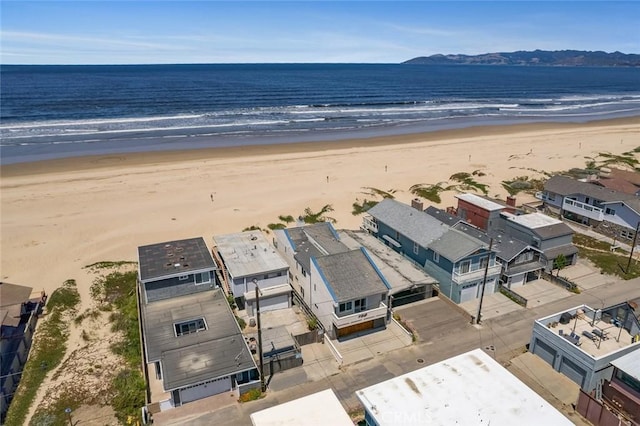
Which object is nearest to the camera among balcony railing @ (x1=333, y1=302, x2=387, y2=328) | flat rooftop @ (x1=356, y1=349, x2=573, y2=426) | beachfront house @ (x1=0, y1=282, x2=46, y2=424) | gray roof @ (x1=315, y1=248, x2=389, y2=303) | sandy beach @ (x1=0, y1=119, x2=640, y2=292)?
flat rooftop @ (x1=356, y1=349, x2=573, y2=426)

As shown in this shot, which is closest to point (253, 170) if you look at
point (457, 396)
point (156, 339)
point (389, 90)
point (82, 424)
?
point (156, 339)

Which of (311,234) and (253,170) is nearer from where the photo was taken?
(311,234)

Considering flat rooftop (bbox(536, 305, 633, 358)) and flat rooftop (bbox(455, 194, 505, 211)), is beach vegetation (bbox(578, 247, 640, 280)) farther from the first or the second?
flat rooftop (bbox(536, 305, 633, 358))

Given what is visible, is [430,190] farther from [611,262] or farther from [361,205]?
[611,262]

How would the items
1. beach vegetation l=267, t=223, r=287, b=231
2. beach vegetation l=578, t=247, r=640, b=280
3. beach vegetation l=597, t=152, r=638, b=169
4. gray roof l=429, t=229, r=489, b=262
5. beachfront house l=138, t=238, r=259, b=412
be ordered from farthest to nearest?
beach vegetation l=597, t=152, r=638, b=169 < beach vegetation l=267, t=223, r=287, b=231 < beach vegetation l=578, t=247, r=640, b=280 < gray roof l=429, t=229, r=489, b=262 < beachfront house l=138, t=238, r=259, b=412

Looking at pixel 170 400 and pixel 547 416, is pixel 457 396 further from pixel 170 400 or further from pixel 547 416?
pixel 170 400

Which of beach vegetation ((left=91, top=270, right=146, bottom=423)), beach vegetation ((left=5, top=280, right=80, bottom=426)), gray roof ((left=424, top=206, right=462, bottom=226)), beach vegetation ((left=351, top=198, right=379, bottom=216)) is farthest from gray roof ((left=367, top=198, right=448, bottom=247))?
beach vegetation ((left=5, top=280, right=80, bottom=426))
